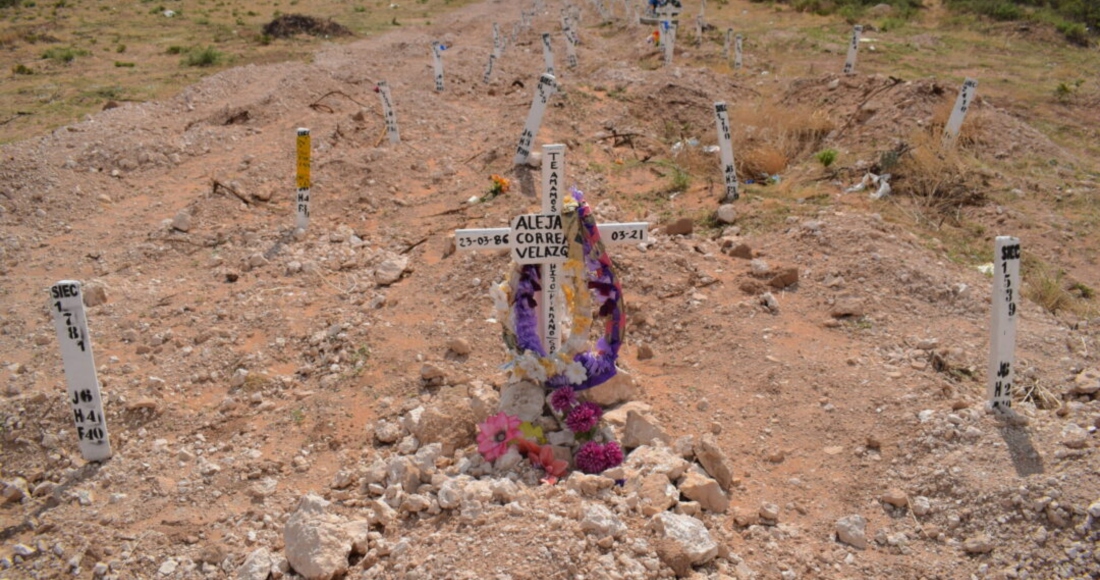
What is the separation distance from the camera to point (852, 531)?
12.7ft

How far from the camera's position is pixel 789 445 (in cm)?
465

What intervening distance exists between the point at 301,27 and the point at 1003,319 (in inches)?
863

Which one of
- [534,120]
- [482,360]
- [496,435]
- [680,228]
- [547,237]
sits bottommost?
[482,360]

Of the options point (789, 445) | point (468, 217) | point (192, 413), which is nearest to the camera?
point (789, 445)

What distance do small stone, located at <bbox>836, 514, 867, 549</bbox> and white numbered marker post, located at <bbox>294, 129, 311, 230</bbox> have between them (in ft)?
18.3

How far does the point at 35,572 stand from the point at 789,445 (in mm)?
3830

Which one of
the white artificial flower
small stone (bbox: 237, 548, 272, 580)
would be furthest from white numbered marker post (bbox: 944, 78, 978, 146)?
small stone (bbox: 237, 548, 272, 580)

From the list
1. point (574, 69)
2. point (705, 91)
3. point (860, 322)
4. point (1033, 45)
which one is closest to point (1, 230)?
point (860, 322)

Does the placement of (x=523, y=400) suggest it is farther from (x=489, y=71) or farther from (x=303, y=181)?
(x=489, y=71)

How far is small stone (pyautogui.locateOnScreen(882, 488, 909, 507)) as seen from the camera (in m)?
4.06

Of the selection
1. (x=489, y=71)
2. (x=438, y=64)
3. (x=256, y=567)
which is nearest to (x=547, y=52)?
(x=489, y=71)

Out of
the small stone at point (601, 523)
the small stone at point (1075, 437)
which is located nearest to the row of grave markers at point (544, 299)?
the small stone at point (1075, 437)

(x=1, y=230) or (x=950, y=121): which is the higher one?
(x=950, y=121)

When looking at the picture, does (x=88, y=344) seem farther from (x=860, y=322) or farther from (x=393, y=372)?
(x=860, y=322)
